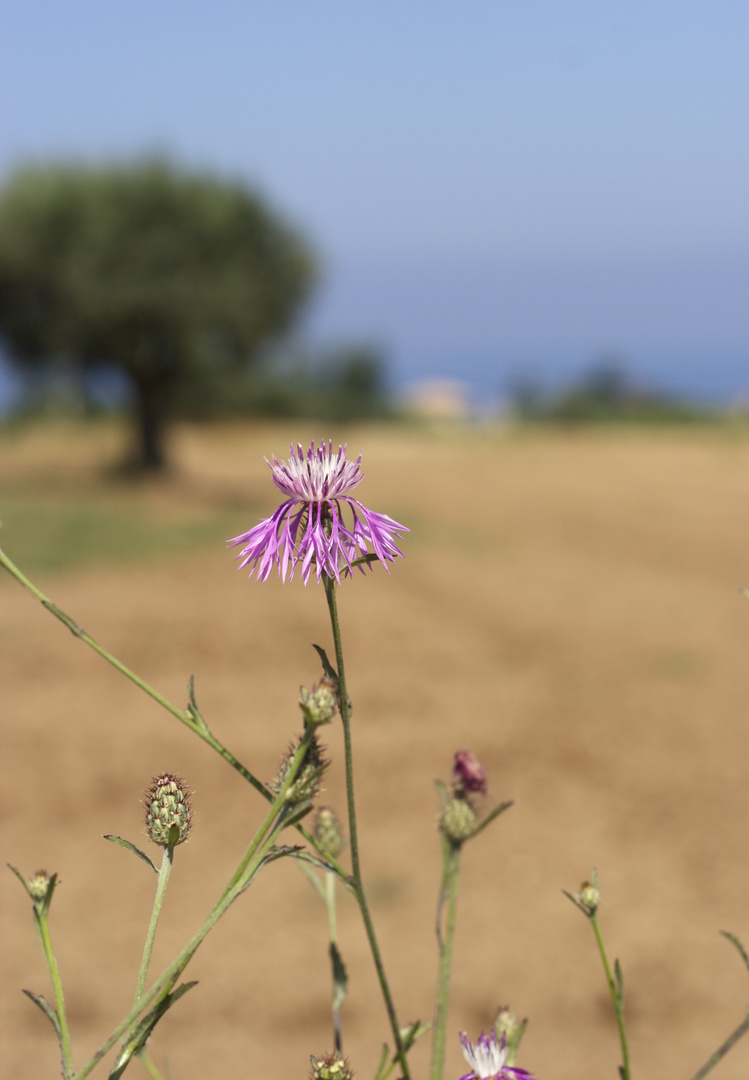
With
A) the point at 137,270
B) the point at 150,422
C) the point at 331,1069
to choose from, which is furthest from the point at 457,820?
the point at 150,422

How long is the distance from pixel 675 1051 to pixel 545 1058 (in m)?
0.49

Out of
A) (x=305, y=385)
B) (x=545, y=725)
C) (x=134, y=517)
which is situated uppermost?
(x=305, y=385)

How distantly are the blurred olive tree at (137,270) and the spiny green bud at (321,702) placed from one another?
12798mm

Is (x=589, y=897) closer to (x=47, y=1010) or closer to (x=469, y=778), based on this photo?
(x=469, y=778)

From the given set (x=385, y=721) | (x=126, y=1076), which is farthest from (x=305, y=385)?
(x=126, y=1076)

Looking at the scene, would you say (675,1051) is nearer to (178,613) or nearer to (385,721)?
(385,721)

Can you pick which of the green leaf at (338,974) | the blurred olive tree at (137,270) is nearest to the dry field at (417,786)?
the green leaf at (338,974)

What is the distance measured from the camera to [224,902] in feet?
2.23

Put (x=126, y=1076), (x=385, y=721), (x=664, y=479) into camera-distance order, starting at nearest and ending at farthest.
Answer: (x=126, y=1076) < (x=385, y=721) < (x=664, y=479)

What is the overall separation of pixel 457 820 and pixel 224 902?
427 millimetres

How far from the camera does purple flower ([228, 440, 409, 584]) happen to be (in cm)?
84

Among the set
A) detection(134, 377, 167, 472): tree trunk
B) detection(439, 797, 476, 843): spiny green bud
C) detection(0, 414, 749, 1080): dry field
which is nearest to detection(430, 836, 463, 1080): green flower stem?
detection(439, 797, 476, 843): spiny green bud

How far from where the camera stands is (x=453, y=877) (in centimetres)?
102

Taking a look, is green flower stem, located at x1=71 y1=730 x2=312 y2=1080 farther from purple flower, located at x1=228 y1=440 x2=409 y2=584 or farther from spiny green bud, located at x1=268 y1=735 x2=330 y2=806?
purple flower, located at x1=228 y1=440 x2=409 y2=584
